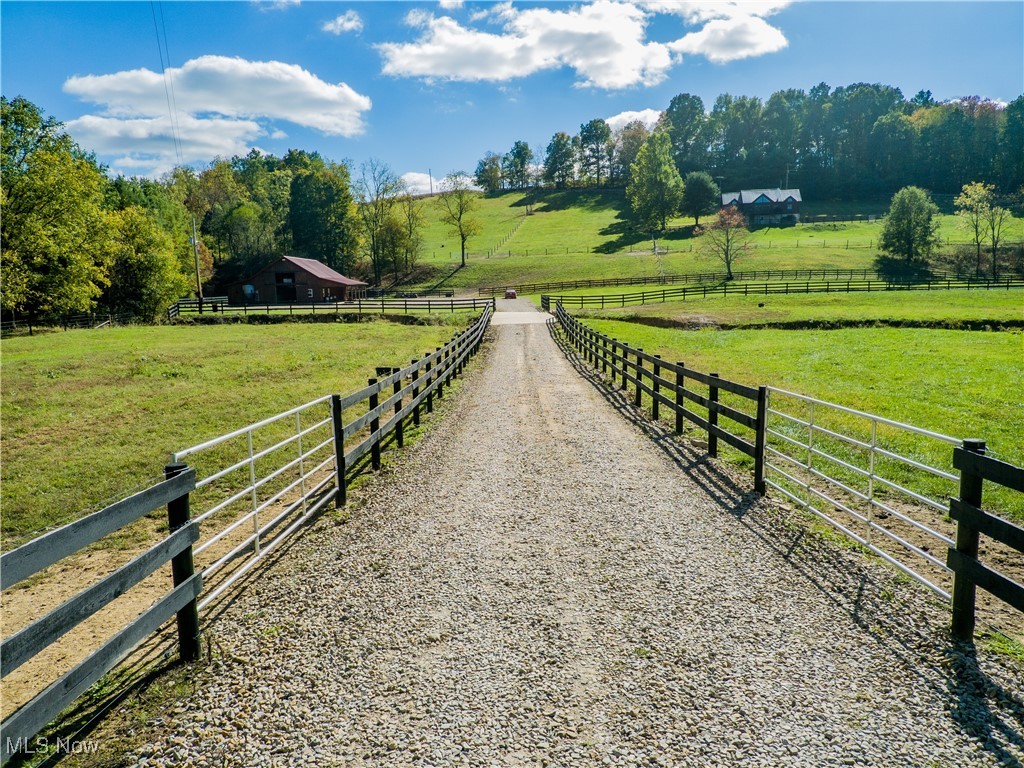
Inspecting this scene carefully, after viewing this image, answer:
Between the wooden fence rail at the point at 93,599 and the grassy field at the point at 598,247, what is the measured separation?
2887 inches

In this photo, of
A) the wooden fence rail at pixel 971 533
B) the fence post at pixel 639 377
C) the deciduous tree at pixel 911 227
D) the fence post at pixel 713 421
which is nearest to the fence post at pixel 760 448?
the fence post at pixel 713 421

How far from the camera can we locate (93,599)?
3.37 meters

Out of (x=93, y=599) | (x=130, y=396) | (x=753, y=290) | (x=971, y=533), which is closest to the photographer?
(x=93, y=599)

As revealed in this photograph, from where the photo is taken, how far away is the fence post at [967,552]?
4.41 m

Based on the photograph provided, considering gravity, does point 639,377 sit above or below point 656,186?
below

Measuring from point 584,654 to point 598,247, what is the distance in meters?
93.5

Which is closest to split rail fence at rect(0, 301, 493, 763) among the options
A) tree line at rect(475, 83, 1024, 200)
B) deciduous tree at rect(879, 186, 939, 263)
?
deciduous tree at rect(879, 186, 939, 263)

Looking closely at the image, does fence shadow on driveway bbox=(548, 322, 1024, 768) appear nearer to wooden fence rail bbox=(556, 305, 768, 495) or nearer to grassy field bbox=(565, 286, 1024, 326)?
wooden fence rail bbox=(556, 305, 768, 495)

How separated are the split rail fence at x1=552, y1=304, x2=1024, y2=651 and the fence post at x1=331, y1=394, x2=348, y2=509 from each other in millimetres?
5179

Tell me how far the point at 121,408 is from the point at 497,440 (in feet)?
33.9

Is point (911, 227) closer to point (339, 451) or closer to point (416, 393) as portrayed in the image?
point (416, 393)

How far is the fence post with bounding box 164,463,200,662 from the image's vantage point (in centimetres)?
427

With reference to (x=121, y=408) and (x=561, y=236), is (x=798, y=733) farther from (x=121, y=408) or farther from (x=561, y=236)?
(x=561, y=236)

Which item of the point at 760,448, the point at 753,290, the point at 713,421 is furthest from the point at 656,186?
the point at 760,448
